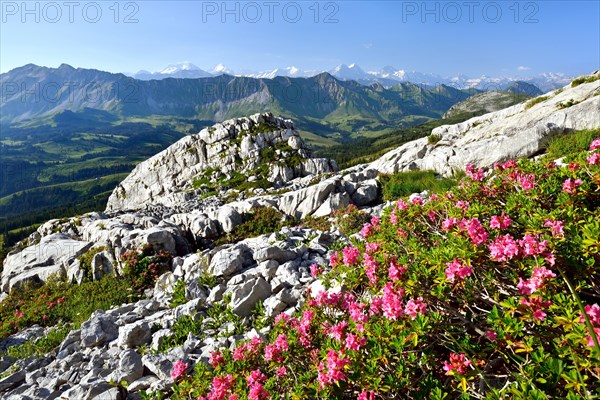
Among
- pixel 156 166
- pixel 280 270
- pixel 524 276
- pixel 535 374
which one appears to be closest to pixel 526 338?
pixel 535 374

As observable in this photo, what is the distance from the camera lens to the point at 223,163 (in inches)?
2827

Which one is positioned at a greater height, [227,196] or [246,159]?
[246,159]

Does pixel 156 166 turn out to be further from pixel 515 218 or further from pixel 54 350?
pixel 515 218

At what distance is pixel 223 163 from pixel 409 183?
57084 mm

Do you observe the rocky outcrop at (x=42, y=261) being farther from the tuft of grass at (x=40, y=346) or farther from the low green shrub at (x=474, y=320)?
the low green shrub at (x=474, y=320)

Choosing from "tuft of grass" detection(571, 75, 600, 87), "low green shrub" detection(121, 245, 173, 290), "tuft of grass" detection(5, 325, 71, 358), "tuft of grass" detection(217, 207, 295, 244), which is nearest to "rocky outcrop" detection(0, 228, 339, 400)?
"tuft of grass" detection(5, 325, 71, 358)

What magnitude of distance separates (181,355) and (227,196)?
48.0 m

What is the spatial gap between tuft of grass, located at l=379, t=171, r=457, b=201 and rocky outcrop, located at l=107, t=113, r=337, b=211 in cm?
3468

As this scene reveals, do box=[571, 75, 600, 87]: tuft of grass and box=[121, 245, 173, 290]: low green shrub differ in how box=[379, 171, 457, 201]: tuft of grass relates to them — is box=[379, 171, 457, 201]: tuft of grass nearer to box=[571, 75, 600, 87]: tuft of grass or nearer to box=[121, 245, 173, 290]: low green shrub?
box=[121, 245, 173, 290]: low green shrub

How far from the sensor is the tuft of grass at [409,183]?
19.2 metres

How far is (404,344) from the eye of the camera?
4379 millimetres

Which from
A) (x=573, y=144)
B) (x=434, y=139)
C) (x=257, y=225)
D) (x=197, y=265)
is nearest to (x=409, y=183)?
(x=573, y=144)

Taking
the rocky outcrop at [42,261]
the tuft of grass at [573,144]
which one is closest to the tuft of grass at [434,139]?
the tuft of grass at [573,144]

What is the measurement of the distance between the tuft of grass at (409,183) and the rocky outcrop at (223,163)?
114 ft
